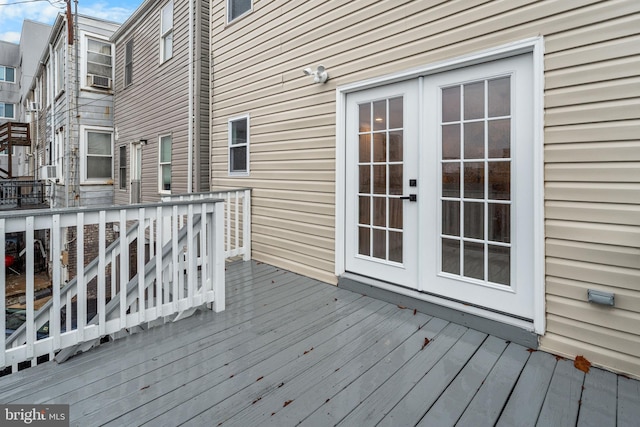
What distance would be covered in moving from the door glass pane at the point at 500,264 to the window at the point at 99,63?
11.3 metres

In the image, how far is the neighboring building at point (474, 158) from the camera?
6.70 ft

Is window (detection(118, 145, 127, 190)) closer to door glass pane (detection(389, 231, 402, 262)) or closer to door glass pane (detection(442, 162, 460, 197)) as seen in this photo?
door glass pane (detection(389, 231, 402, 262))

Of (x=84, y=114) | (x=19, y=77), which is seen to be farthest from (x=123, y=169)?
(x=19, y=77)

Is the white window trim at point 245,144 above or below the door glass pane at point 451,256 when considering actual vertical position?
above

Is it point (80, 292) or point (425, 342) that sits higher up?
point (80, 292)

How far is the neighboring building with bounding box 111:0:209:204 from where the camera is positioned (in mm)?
6730

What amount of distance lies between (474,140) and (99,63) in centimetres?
1116

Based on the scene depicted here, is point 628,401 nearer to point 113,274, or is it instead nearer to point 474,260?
point 474,260

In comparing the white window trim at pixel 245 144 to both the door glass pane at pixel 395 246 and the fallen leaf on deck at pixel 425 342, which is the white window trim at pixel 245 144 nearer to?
the door glass pane at pixel 395 246

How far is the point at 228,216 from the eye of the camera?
4684 mm

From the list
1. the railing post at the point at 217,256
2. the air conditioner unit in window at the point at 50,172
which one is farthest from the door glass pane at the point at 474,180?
the air conditioner unit in window at the point at 50,172

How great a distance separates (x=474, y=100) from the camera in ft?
8.59

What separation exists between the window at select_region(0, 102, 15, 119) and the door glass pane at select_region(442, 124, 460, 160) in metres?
27.5

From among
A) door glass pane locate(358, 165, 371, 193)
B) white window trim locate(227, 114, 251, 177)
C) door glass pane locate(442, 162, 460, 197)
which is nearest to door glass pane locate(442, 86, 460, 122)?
door glass pane locate(442, 162, 460, 197)
